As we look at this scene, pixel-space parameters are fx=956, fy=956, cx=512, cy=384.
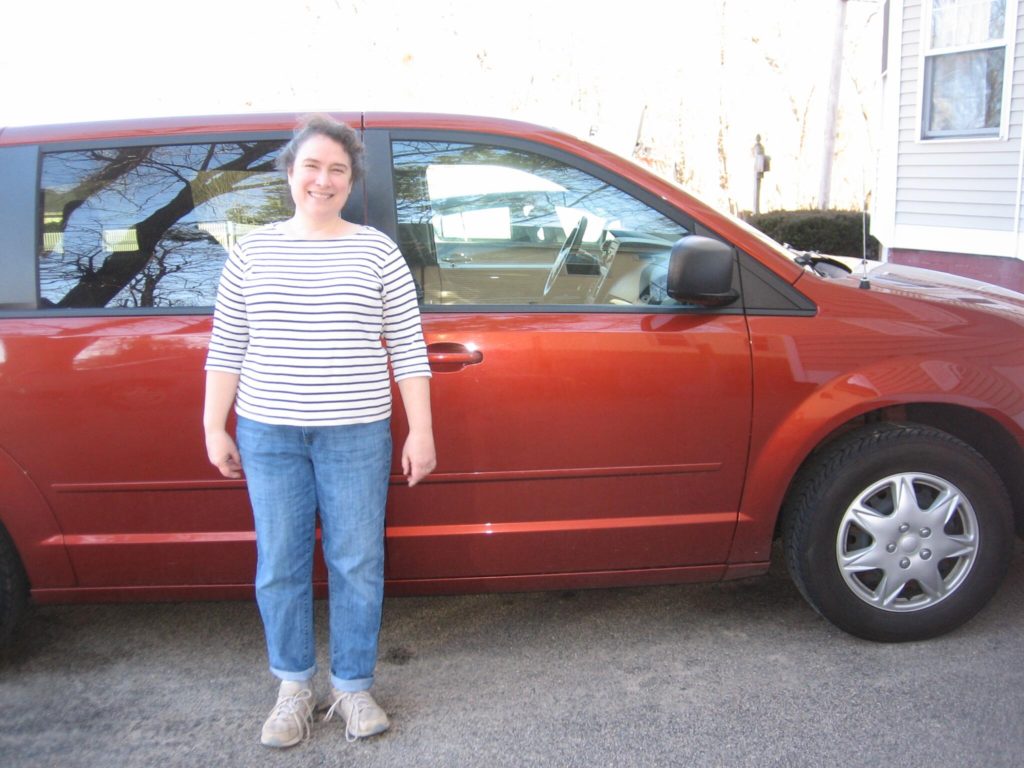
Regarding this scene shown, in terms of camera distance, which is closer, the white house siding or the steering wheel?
the steering wheel

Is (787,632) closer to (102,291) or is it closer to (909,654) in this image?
(909,654)

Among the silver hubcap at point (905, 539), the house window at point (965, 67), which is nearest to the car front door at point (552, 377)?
the silver hubcap at point (905, 539)

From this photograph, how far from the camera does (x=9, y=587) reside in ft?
9.84

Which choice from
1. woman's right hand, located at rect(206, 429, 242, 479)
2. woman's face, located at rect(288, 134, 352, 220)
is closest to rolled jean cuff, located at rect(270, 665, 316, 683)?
woman's right hand, located at rect(206, 429, 242, 479)

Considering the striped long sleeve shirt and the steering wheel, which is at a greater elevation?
the steering wheel

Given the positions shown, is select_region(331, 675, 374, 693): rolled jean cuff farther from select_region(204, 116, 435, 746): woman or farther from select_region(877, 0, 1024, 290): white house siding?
select_region(877, 0, 1024, 290): white house siding

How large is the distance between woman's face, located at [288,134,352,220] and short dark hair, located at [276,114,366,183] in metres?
0.01

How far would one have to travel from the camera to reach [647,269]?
306cm

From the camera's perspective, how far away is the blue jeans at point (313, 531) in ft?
8.25

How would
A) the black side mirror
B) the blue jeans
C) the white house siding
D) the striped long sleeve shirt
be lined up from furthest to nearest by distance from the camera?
the white house siding → the black side mirror → the blue jeans → the striped long sleeve shirt

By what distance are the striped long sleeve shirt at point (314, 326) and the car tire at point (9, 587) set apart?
107cm

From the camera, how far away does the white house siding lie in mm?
8305

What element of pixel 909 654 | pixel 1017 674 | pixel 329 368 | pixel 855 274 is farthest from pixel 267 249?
pixel 1017 674

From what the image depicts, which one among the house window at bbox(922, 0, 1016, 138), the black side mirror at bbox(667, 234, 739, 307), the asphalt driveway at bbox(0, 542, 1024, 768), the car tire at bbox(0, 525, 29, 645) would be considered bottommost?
the asphalt driveway at bbox(0, 542, 1024, 768)
